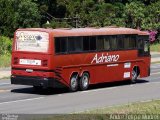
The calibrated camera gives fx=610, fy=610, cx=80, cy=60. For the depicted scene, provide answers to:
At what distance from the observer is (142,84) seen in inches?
1200

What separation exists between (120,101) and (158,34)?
46043 millimetres

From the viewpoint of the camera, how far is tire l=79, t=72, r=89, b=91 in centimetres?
2689

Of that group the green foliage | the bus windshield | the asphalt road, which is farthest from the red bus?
the green foliage

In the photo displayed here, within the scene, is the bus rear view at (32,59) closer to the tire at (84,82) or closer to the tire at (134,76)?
the tire at (84,82)

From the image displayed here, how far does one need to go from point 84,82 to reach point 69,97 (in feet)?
10.8

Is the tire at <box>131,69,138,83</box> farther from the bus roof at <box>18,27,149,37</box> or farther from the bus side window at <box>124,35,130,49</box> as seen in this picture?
the bus roof at <box>18,27,149,37</box>

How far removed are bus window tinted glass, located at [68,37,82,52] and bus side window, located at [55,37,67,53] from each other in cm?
35

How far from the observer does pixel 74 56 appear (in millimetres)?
26469

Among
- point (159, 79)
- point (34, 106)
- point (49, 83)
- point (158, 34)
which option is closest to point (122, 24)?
point (158, 34)

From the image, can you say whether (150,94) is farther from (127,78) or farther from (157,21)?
(157,21)

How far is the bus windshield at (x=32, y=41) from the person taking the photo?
2517cm

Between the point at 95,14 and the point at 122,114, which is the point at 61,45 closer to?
the point at 122,114

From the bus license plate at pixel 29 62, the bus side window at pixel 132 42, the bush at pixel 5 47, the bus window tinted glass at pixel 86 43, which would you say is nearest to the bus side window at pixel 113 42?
the bus side window at pixel 132 42

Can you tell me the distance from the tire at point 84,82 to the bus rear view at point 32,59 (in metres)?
2.33
